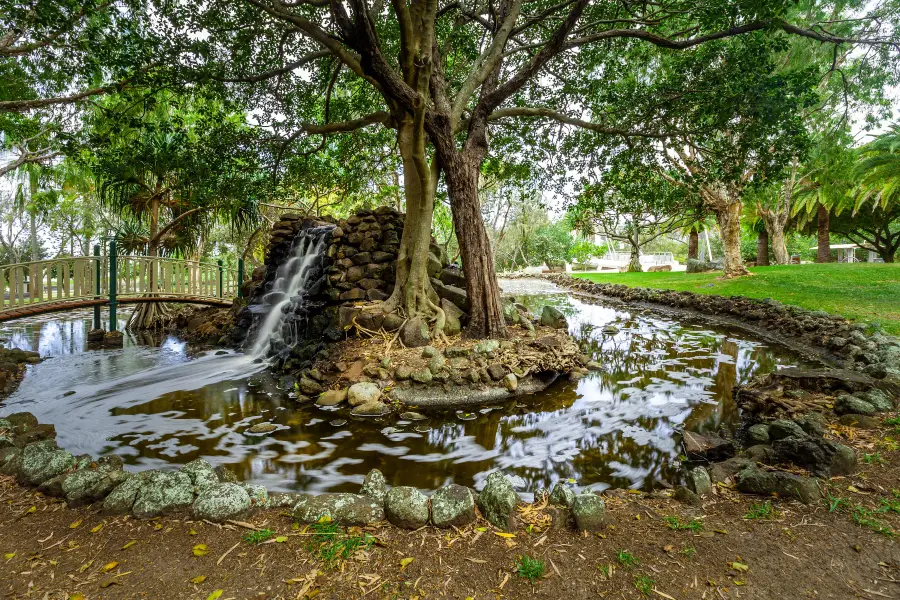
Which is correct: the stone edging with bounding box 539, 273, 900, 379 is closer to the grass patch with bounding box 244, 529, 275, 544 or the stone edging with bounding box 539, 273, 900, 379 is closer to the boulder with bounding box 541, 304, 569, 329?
the boulder with bounding box 541, 304, 569, 329

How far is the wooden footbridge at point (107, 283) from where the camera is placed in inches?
324

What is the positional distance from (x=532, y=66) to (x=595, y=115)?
3.24 m

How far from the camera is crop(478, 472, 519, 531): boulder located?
259 centimetres

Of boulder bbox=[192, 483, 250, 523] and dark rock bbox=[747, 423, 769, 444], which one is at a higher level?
boulder bbox=[192, 483, 250, 523]

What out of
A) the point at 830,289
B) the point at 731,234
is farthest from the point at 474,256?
the point at 731,234

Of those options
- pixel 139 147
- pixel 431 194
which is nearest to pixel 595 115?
pixel 431 194

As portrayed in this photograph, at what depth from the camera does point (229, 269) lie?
13391mm

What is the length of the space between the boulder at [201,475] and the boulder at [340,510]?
674 mm

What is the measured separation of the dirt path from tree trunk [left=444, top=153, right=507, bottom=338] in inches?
193

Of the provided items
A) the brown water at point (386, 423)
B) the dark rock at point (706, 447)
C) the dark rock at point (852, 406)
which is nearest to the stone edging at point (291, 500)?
the brown water at point (386, 423)

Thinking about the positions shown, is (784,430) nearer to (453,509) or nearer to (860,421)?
(860,421)

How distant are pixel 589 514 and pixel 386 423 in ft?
10.1

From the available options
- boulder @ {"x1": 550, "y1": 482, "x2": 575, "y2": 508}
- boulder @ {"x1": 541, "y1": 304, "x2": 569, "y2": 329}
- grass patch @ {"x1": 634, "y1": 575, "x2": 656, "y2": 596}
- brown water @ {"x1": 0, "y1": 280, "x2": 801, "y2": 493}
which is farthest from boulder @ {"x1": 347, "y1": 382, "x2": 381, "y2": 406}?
boulder @ {"x1": 541, "y1": 304, "x2": 569, "y2": 329}

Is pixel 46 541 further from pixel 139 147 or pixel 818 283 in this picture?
pixel 818 283
